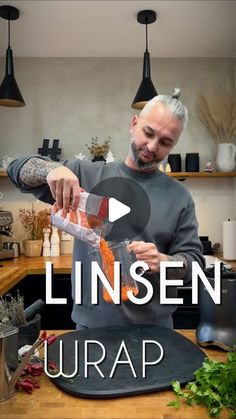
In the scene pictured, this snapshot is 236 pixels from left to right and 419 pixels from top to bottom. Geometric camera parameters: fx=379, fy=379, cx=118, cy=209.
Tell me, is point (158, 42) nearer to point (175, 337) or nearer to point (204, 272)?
point (204, 272)

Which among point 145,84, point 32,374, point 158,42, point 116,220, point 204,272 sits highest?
point 158,42

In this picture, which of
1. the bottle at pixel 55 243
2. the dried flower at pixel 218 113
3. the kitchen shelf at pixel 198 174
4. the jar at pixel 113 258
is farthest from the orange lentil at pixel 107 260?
the dried flower at pixel 218 113

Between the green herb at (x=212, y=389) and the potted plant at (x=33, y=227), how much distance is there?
0.96 meters

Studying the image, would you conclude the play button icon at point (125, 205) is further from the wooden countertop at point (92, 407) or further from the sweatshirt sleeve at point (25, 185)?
the wooden countertop at point (92, 407)

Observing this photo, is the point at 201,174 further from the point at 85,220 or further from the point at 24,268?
the point at 85,220

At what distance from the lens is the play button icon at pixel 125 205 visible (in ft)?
2.91

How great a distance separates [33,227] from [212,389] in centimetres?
108

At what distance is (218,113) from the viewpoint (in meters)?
1.66

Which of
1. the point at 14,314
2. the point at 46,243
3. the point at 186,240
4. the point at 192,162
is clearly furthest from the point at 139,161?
the point at 192,162

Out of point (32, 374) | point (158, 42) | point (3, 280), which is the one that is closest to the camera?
point (32, 374)

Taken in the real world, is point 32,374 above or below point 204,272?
below

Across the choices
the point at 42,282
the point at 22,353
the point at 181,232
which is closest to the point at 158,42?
the point at 181,232

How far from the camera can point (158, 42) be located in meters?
1.48

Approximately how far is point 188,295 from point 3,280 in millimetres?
580
